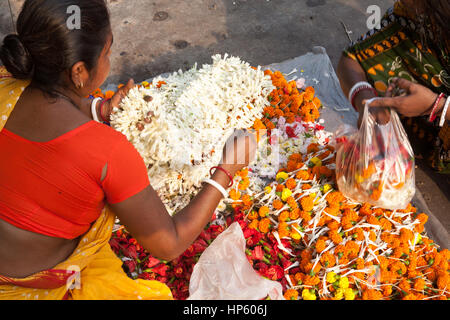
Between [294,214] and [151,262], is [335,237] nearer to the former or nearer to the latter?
[294,214]

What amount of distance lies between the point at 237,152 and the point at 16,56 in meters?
0.99

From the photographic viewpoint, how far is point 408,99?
1.85 metres

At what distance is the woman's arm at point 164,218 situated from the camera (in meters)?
1.39

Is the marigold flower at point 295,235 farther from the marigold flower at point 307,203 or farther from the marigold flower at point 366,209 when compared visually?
the marigold flower at point 366,209

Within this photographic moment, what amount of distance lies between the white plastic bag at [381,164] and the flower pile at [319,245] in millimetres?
167

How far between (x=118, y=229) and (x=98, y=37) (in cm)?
127

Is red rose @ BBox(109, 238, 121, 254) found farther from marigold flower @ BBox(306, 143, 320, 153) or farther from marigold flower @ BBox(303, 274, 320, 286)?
marigold flower @ BBox(306, 143, 320, 153)

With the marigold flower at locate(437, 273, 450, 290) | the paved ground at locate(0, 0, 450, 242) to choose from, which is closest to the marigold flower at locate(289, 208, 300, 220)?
the marigold flower at locate(437, 273, 450, 290)

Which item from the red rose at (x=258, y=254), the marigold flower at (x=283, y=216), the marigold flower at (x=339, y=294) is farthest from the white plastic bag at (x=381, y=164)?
the red rose at (x=258, y=254)

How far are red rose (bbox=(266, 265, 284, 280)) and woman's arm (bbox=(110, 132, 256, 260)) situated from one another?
59 centimetres

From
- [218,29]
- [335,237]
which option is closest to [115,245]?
[335,237]

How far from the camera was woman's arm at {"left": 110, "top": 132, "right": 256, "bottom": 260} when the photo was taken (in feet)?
4.55

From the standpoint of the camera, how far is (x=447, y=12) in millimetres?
1889

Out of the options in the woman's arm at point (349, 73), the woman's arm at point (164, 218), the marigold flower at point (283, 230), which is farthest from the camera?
the woman's arm at point (349, 73)
